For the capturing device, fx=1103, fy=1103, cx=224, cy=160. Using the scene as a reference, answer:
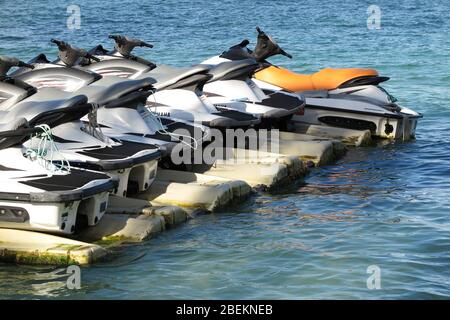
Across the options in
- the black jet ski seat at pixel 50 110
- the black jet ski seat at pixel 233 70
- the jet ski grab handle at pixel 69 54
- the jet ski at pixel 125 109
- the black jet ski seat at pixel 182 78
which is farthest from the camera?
the black jet ski seat at pixel 233 70

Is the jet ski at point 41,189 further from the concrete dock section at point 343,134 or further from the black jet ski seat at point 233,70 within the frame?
the concrete dock section at point 343,134

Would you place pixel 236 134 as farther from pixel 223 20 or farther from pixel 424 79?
pixel 223 20

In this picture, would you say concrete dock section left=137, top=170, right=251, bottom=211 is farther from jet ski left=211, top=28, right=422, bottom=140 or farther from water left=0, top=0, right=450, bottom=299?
jet ski left=211, top=28, right=422, bottom=140

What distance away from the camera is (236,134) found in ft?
55.2

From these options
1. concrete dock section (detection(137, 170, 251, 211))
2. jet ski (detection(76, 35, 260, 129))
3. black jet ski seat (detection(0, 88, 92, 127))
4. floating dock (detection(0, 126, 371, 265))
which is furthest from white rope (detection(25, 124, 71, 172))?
jet ski (detection(76, 35, 260, 129))

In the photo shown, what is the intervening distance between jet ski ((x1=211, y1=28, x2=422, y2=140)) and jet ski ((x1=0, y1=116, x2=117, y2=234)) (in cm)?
665

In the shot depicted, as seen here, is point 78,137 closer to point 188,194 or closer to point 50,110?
point 50,110

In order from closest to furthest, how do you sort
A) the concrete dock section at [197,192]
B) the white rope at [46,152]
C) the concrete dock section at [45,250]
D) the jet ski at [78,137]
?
the concrete dock section at [45,250] < the white rope at [46,152] < the jet ski at [78,137] < the concrete dock section at [197,192]

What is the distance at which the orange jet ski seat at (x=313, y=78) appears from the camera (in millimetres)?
19969

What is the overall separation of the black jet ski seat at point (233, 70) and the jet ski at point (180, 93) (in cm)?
54

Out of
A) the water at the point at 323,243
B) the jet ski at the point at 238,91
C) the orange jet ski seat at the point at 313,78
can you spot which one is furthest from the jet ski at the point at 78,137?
the orange jet ski seat at the point at 313,78

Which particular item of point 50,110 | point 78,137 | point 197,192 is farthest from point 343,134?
point 50,110

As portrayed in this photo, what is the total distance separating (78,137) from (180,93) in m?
3.49

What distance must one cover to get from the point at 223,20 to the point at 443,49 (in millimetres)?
8637
